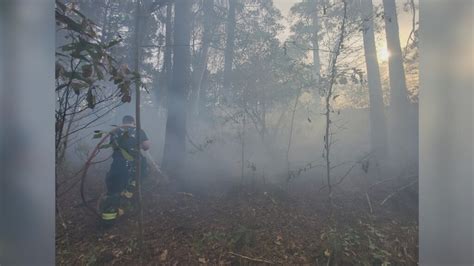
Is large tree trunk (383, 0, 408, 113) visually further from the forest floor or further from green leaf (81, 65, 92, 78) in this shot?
green leaf (81, 65, 92, 78)

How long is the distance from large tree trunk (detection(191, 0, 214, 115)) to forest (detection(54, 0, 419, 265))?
0.05ft

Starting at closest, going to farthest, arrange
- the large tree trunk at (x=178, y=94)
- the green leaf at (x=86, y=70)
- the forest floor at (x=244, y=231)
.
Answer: the green leaf at (x=86, y=70) < the forest floor at (x=244, y=231) < the large tree trunk at (x=178, y=94)

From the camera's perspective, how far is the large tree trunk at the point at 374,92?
278cm

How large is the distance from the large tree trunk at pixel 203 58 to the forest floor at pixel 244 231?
102 centimetres

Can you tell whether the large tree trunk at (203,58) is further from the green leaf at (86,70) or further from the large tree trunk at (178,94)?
the green leaf at (86,70)

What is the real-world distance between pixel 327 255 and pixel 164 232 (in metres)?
1.38

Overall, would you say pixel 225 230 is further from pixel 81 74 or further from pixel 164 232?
pixel 81 74

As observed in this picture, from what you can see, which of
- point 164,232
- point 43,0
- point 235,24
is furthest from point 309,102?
point 43,0

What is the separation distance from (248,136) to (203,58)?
1045mm

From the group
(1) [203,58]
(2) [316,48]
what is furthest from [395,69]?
(1) [203,58]

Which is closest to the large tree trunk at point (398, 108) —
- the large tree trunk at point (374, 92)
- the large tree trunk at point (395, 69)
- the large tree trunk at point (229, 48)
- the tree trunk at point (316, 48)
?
the large tree trunk at point (395, 69)

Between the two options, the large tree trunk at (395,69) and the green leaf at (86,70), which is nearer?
the green leaf at (86,70)

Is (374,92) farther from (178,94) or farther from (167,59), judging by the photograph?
(167,59)

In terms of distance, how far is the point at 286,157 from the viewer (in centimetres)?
285
